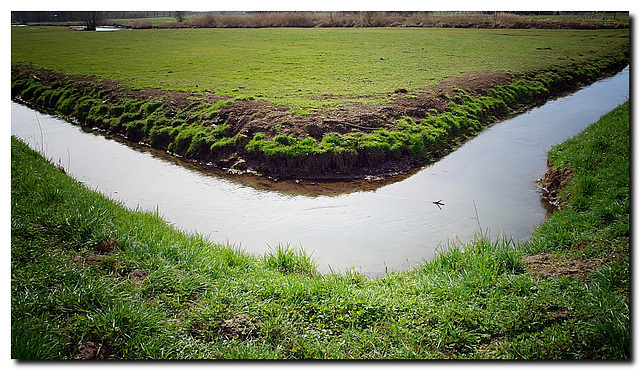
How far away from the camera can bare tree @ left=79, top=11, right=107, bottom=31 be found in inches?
209

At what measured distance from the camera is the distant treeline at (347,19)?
16.1 feet

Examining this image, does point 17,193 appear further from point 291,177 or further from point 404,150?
point 404,150

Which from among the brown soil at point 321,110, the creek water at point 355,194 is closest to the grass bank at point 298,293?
the creek water at point 355,194

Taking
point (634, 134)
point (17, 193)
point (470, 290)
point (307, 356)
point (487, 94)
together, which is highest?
point (487, 94)

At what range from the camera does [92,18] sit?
5.41 metres

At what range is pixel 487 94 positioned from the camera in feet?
42.8

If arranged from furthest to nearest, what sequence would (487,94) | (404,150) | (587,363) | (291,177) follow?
1. (487,94)
2. (404,150)
3. (291,177)
4. (587,363)

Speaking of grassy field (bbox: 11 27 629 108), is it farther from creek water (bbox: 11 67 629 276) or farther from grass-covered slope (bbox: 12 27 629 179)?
creek water (bbox: 11 67 629 276)

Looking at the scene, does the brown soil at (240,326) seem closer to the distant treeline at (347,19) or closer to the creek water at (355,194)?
the creek water at (355,194)

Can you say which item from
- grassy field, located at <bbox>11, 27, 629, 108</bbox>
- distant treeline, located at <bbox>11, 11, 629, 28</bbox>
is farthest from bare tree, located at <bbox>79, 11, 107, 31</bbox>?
grassy field, located at <bbox>11, 27, 629, 108</bbox>

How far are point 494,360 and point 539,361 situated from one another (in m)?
0.34

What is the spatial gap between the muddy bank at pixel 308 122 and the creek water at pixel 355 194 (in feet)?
1.78

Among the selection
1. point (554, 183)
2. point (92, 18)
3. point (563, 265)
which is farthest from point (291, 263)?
point (554, 183)

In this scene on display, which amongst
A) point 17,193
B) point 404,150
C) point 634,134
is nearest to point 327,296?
point 634,134
